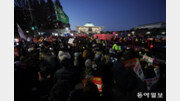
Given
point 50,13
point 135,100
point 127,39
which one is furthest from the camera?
point 50,13

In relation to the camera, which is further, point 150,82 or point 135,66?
point 150,82

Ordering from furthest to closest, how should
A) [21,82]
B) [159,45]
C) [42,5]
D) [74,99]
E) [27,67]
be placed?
[42,5]
[159,45]
[27,67]
[21,82]
[74,99]

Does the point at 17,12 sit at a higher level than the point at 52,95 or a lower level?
higher

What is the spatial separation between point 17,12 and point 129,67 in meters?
37.9

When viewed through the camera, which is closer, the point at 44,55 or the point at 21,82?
the point at 21,82

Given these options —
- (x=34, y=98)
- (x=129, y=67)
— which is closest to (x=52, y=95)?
(x=129, y=67)

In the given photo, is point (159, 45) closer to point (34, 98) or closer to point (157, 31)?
point (34, 98)

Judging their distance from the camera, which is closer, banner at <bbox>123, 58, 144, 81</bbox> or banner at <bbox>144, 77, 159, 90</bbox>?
banner at <bbox>123, 58, 144, 81</bbox>

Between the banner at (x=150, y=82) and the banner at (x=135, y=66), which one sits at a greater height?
the banner at (x=135, y=66)

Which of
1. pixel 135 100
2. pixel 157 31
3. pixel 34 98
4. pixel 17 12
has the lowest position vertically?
pixel 34 98

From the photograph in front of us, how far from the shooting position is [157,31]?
21.2m

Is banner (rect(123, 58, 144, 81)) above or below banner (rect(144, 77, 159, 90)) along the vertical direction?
above

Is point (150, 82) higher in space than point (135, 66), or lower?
lower

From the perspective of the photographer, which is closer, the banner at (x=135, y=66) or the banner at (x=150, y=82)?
the banner at (x=135, y=66)
